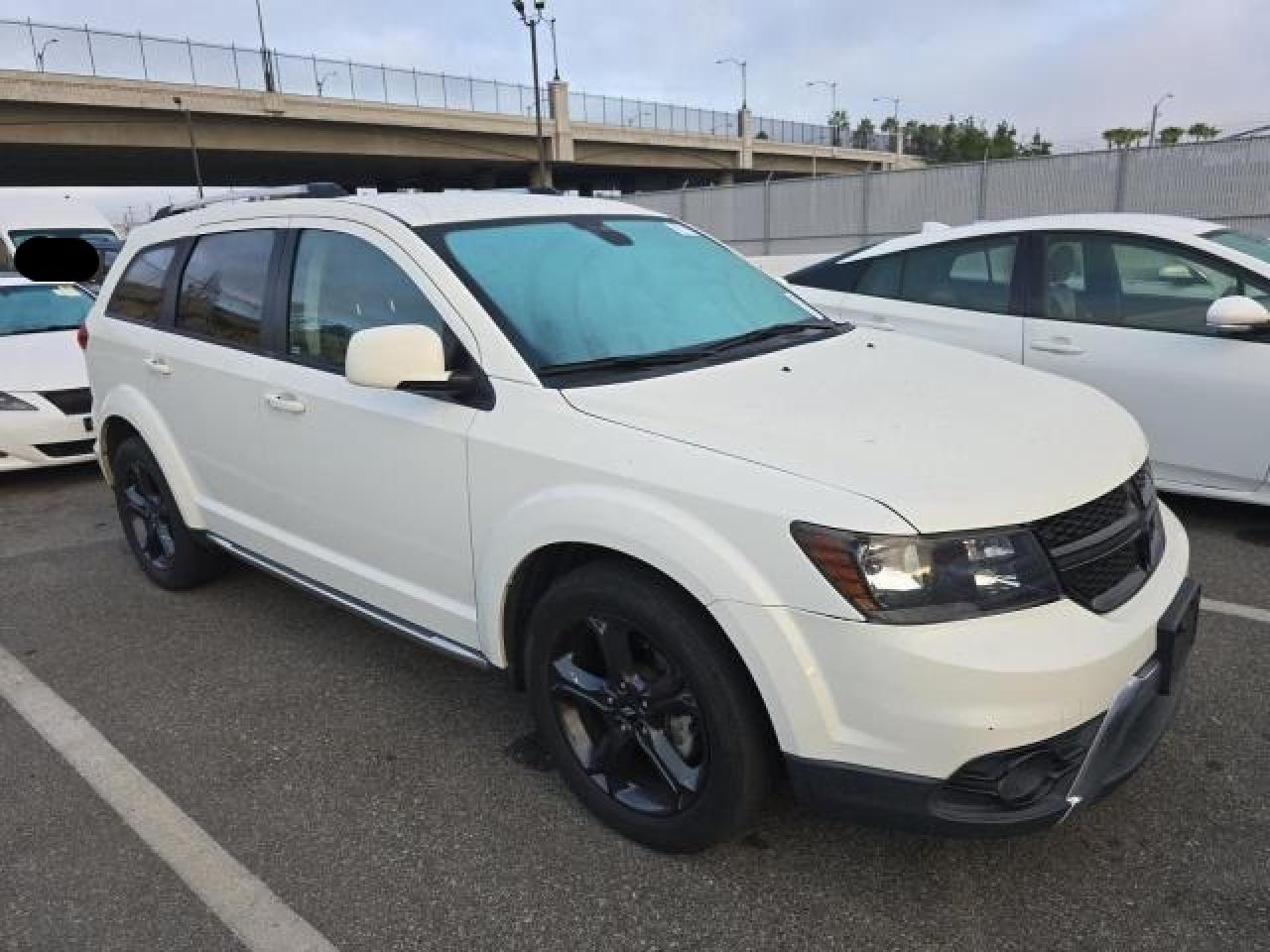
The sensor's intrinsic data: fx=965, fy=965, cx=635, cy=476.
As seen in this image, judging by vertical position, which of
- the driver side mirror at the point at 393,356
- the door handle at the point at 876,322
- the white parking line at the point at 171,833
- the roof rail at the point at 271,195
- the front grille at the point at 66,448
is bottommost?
the white parking line at the point at 171,833

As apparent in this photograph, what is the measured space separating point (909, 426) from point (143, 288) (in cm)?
362

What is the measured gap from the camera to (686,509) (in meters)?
2.22

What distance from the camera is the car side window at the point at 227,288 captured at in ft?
11.8

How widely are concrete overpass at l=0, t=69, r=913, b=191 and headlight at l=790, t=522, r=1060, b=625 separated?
116 ft

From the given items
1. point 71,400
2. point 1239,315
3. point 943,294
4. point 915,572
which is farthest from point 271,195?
point 1239,315

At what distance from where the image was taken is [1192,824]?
8.36ft

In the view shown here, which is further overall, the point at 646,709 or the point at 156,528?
the point at 156,528

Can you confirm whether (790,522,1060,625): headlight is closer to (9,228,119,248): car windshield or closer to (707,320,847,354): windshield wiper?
(707,320,847,354): windshield wiper

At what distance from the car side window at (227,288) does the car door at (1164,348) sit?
3784 millimetres

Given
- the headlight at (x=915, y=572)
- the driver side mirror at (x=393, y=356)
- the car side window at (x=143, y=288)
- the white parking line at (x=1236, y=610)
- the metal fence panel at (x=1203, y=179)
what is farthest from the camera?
the metal fence panel at (x=1203, y=179)

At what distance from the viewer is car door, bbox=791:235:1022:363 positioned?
5.23m

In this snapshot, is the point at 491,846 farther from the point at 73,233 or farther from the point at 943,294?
the point at 73,233

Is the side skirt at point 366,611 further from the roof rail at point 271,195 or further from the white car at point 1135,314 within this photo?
the white car at point 1135,314

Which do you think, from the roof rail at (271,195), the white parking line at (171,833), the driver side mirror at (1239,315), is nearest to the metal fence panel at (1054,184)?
the driver side mirror at (1239,315)
